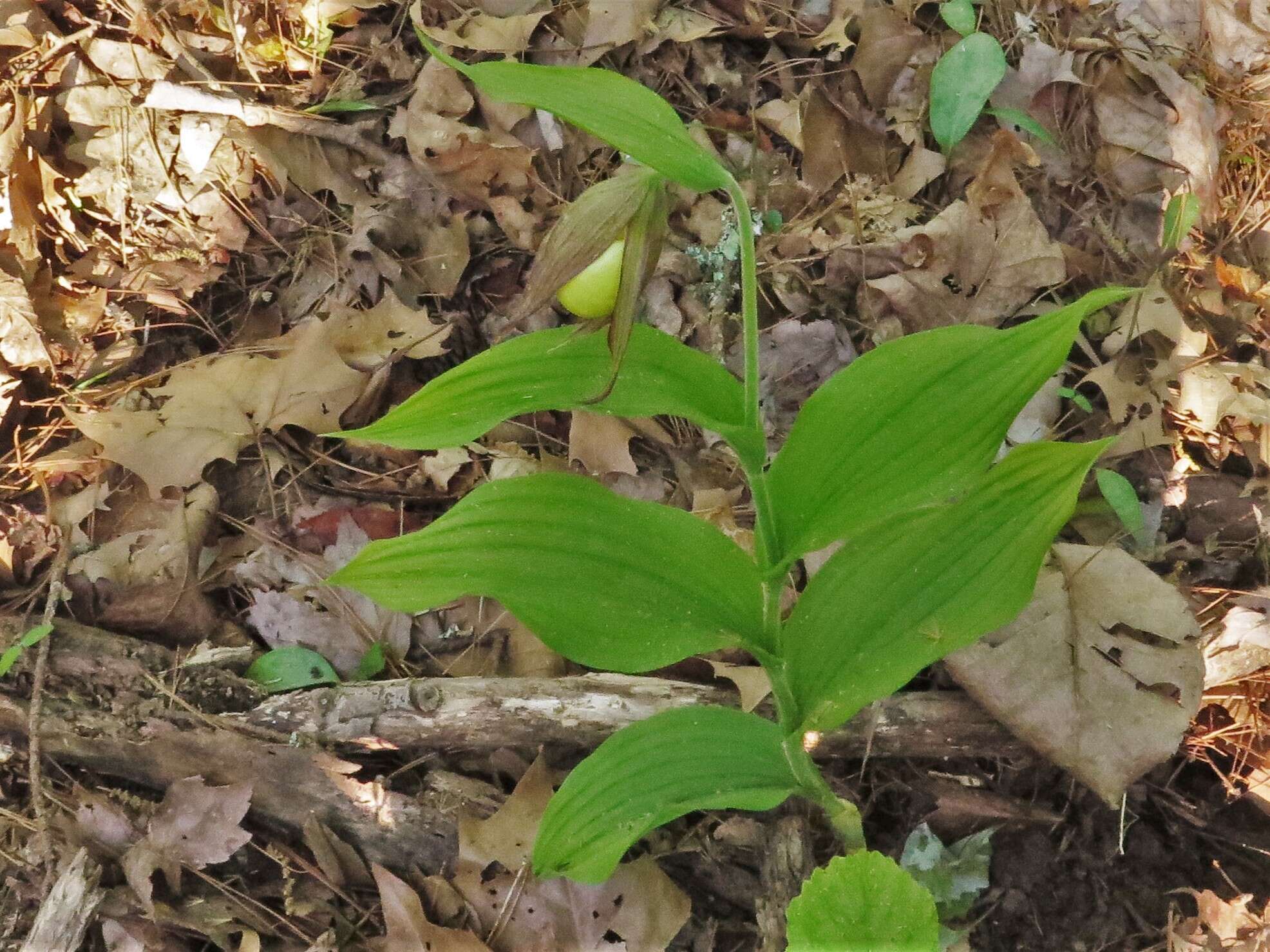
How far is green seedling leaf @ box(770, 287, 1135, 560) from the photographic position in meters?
1.07

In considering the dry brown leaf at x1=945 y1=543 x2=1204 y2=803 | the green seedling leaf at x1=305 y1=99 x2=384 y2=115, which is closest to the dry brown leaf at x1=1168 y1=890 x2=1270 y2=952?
the dry brown leaf at x1=945 y1=543 x2=1204 y2=803

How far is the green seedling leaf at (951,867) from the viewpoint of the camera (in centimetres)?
139

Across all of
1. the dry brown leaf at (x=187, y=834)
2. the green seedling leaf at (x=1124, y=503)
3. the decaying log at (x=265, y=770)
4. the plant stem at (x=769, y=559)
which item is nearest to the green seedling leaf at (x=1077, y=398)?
the green seedling leaf at (x=1124, y=503)

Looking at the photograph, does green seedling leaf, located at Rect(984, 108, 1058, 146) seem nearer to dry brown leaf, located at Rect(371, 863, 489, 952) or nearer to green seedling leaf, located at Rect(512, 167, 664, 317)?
green seedling leaf, located at Rect(512, 167, 664, 317)

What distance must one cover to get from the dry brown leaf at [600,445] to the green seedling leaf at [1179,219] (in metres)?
1.30

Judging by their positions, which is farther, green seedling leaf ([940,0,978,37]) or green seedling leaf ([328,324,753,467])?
green seedling leaf ([940,0,978,37])

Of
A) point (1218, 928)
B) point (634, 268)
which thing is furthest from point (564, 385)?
point (1218, 928)

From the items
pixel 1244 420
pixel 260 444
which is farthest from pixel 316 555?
pixel 1244 420

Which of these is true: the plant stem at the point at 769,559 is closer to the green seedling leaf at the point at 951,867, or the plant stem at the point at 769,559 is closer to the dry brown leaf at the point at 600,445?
the green seedling leaf at the point at 951,867

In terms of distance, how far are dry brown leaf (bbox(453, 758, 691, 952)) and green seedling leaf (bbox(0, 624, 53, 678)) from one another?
2.81ft

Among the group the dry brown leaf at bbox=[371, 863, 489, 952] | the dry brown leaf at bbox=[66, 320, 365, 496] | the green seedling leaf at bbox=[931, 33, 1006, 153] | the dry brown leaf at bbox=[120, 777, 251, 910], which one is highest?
the green seedling leaf at bbox=[931, 33, 1006, 153]

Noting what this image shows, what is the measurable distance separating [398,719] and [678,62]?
66.3 inches

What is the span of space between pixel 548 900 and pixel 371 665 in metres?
0.54

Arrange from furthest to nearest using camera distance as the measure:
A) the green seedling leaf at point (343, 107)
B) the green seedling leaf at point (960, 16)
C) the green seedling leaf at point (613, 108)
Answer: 1. the green seedling leaf at point (343, 107)
2. the green seedling leaf at point (960, 16)
3. the green seedling leaf at point (613, 108)
